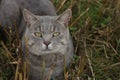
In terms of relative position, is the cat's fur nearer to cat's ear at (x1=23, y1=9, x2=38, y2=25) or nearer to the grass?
cat's ear at (x1=23, y1=9, x2=38, y2=25)

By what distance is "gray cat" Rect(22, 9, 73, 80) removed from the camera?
121 inches

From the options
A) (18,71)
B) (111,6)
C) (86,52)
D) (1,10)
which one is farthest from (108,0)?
(18,71)

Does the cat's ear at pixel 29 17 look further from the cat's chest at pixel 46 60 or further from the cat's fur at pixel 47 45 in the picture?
the cat's chest at pixel 46 60

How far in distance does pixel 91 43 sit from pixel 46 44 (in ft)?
3.16

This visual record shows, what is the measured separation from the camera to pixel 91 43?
387 centimetres

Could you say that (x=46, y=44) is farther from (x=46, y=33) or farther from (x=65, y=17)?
(x=65, y=17)

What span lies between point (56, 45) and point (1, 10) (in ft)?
3.51

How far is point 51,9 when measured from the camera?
3.71m

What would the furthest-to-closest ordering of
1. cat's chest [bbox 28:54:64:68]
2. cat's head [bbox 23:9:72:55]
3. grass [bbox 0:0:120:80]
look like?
1. grass [bbox 0:0:120:80]
2. cat's chest [bbox 28:54:64:68]
3. cat's head [bbox 23:9:72:55]

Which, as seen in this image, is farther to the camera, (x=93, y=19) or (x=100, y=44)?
(x=93, y=19)

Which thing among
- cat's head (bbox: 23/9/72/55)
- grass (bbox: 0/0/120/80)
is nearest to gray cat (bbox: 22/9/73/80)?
cat's head (bbox: 23/9/72/55)

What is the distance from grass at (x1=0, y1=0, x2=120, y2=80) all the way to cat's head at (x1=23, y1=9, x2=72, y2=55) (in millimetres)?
270

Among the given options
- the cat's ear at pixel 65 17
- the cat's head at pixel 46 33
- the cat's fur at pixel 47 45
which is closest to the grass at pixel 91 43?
the cat's fur at pixel 47 45

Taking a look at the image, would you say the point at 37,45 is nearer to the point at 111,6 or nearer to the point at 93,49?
the point at 93,49
